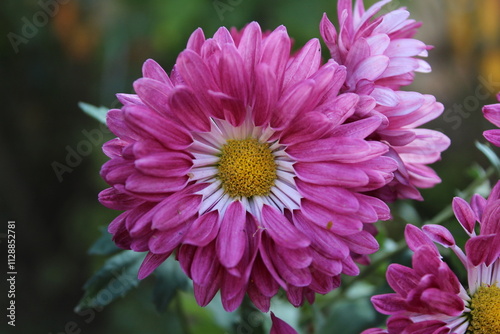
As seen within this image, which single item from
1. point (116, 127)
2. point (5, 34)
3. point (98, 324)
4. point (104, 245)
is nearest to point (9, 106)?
point (5, 34)

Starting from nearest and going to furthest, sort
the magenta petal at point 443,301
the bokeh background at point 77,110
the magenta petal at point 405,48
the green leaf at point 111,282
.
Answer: the magenta petal at point 443,301 → the magenta petal at point 405,48 → the green leaf at point 111,282 → the bokeh background at point 77,110

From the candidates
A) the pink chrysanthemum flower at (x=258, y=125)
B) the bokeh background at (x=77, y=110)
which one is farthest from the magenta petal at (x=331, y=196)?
the bokeh background at (x=77, y=110)

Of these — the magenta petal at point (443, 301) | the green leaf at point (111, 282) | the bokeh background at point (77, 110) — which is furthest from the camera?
the bokeh background at point (77, 110)

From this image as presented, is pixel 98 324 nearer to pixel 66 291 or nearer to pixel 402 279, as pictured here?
pixel 66 291

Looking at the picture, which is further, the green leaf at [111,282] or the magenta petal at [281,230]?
the green leaf at [111,282]

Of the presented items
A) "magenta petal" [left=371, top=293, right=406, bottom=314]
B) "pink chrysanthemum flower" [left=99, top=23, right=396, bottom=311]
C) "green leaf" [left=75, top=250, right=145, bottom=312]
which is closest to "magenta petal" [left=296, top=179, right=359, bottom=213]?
"pink chrysanthemum flower" [left=99, top=23, right=396, bottom=311]

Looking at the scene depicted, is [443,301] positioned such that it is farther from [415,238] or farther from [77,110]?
[77,110]

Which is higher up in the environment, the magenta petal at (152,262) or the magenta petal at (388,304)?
the magenta petal at (152,262)

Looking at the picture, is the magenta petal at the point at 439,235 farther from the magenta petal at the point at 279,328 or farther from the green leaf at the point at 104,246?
the green leaf at the point at 104,246
